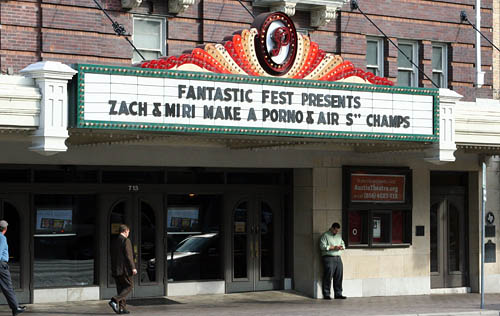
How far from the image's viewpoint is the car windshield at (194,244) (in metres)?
20.9

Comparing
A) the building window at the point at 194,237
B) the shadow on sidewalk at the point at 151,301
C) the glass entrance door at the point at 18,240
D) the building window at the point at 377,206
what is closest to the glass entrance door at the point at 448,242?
the building window at the point at 377,206

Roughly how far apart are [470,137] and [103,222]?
7.82m

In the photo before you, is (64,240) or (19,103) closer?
(19,103)

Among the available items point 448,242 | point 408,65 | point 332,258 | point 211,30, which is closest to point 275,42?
point 211,30

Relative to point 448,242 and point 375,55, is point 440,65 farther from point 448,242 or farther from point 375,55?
point 448,242

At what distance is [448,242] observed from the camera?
2344cm

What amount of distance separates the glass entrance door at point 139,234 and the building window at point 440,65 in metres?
7.81

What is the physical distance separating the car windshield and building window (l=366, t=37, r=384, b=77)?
5.78 m

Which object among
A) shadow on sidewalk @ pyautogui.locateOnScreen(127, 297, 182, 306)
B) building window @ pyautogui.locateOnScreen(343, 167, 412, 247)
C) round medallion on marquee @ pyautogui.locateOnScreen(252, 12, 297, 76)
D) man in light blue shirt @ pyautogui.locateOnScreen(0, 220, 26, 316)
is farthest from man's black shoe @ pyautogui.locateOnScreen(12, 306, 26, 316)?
building window @ pyautogui.locateOnScreen(343, 167, 412, 247)

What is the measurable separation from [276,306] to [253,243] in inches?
93.6

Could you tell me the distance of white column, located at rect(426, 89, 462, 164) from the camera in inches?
771

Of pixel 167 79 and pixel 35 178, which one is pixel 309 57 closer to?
pixel 167 79

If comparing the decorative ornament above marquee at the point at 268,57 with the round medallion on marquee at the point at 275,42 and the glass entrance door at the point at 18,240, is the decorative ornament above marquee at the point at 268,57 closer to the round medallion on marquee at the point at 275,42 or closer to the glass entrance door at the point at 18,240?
the round medallion on marquee at the point at 275,42

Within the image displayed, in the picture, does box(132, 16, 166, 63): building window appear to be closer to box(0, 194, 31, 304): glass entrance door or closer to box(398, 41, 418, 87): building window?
box(0, 194, 31, 304): glass entrance door
